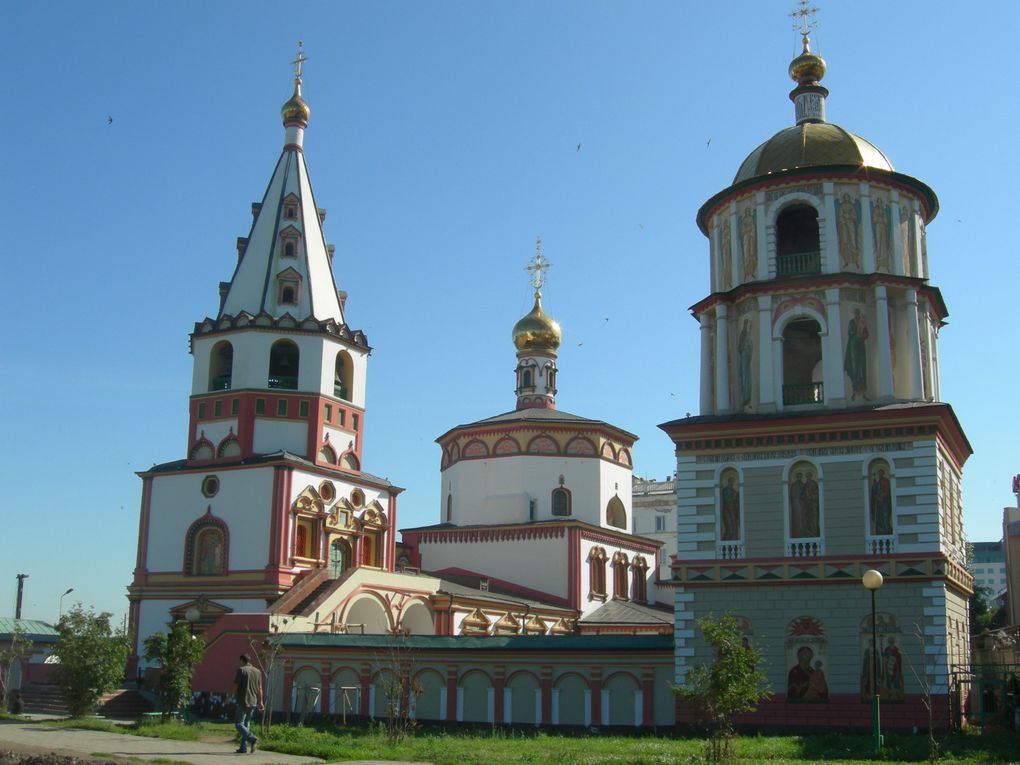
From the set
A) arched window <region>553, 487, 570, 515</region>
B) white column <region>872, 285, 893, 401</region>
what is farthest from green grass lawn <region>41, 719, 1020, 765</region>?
arched window <region>553, 487, 570, 515</region>

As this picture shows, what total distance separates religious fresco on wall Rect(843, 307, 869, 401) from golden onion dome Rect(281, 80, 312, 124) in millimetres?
21415

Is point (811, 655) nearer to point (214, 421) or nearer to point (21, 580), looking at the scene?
point (214, 421)

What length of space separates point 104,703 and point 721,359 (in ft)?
53.9

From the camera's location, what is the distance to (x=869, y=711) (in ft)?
70.0

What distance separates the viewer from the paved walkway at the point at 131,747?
15266 mm

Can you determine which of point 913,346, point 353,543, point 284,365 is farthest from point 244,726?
point 284,365

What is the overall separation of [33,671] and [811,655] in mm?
19381

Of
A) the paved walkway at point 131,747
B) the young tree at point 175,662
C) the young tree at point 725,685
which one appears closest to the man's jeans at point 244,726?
the paved walkway at point 131,747

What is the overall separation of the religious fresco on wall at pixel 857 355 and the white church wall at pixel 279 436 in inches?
656

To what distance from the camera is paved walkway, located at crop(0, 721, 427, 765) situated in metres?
15.3

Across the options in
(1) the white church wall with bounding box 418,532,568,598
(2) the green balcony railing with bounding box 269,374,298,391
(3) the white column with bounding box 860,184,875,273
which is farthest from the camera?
(1) the white church wall with bounding box 418,532,568,598

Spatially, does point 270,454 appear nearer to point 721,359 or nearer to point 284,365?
point 284,365

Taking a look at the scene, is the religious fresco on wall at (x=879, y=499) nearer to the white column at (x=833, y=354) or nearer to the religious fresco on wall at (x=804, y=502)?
the religious fresco on wall at (x=804, y=502)

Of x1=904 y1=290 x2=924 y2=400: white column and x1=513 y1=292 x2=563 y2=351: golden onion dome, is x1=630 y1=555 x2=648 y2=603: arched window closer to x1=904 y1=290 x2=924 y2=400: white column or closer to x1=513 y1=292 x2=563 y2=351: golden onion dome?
x1=513 y1=292 x2=563 y2=351: golden onion dome
